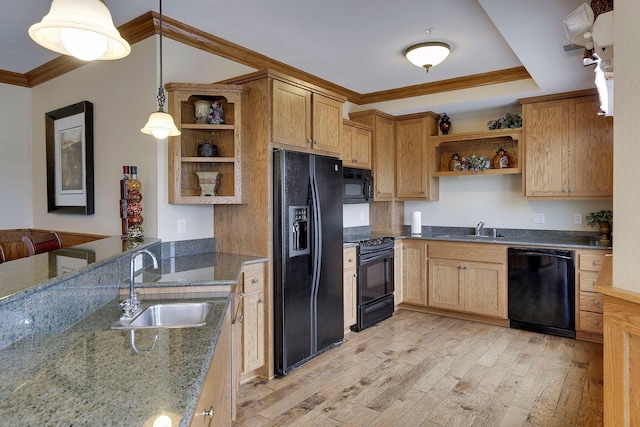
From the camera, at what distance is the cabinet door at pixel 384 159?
Result: 188 inches

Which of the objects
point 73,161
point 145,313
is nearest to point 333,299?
point 145,313

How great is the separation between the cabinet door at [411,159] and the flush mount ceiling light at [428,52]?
139 centimetres

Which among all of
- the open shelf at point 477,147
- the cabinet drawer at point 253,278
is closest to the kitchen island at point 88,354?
the cabinet drawer at point 253,278

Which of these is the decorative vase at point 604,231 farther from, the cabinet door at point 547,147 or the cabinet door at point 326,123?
the cabinet door at point 326,123

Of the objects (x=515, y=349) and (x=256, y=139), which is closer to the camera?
(x=256, y=139)

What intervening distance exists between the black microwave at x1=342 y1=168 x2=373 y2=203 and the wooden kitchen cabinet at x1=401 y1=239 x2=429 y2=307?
76 cm

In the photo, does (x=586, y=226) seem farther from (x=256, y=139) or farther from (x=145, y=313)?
(x=145, y=313)

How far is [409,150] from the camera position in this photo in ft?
16.3

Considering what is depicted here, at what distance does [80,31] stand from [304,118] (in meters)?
1.98

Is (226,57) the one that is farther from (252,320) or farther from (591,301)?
(591,301)

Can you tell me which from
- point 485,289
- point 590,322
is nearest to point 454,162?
point 485,289

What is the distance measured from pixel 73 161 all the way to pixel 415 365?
3.51 m

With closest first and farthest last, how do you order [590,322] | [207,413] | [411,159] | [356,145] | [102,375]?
[102,375], [207,413], [590,322], [356,145], [411,159]

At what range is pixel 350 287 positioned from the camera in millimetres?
3943
